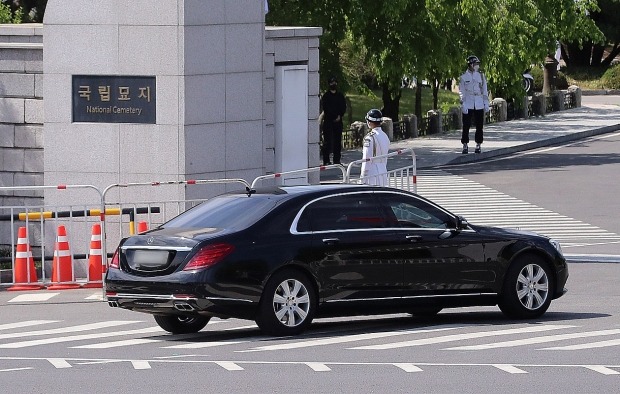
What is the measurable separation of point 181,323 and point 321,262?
64.7 inches

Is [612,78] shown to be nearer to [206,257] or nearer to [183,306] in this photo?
[206,257]

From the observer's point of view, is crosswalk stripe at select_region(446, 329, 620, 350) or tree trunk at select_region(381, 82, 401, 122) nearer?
crosswalk stripe at select_region(446, 329, 620, 350)

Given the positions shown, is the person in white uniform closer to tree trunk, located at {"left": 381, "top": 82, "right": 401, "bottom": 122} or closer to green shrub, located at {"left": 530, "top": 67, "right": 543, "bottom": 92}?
tree trunk, located at {"left": 381, "top": 82, "right": 401, "bottom": 122}

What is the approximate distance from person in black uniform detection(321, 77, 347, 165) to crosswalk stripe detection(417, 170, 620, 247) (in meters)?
2.18

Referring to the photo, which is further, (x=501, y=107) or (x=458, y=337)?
(x=501, y=107)

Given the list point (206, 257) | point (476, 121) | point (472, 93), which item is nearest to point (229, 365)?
point (206, 257)

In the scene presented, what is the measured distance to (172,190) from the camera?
21.2 meters

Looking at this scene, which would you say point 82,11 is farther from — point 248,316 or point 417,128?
point 417,128

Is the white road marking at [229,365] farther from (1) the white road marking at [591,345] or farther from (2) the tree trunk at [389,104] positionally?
(2) the tree trunk at [389,104]

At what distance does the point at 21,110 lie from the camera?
22.5 meters

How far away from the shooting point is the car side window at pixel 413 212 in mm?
15320

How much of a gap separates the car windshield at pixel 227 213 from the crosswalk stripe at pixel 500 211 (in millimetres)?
8538

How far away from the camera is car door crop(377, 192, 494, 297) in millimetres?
15180

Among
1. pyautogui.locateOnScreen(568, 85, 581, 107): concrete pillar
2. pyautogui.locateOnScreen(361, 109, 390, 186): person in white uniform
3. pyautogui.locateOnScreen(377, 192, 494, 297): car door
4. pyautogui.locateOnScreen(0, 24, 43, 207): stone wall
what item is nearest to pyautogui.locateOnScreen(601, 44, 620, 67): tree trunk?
pyautogui.locateOnScreen(568, 85, 581, 107): concrete pillar
